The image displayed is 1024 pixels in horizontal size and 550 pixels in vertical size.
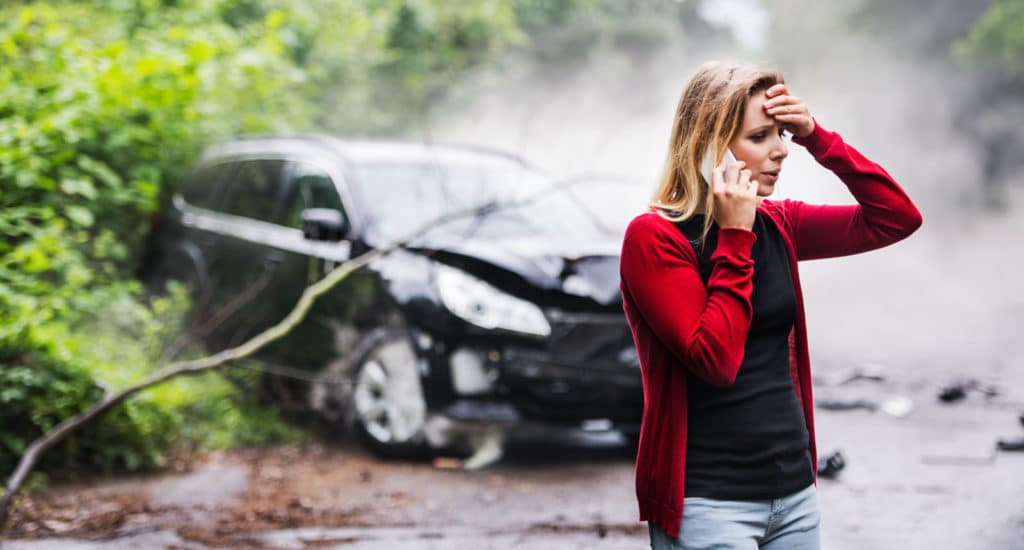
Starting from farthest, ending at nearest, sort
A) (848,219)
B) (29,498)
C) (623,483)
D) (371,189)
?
(371,189)
(623,483)
(29,498)
(848,219)

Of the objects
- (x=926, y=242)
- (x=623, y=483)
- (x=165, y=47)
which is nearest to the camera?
(x=623, y=483)

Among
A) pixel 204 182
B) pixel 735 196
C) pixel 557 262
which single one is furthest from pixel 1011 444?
pixel 204 182

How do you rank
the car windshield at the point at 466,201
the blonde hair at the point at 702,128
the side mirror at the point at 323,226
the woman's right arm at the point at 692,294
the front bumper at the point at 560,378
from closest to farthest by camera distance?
the woman's right arm at the point at 692,294 < the blonde hair at the point at 702,128 < the front bumper at the point at 560,378 < the side mirror at the point at 323,226 < the car windshield at the point at 466,201

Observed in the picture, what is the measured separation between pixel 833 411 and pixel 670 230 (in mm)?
5425

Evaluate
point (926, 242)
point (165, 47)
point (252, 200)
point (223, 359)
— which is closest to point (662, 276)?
point (223, 359)

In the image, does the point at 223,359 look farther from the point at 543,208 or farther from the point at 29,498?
the point at 543,208

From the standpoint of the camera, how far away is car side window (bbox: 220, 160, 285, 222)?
7906mm

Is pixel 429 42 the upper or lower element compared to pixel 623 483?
upper

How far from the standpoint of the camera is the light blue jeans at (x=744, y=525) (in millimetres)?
2238

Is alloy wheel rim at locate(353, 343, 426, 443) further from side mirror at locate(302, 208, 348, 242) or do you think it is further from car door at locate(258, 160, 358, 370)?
side mirror at locate(302, 208, 348, 242)

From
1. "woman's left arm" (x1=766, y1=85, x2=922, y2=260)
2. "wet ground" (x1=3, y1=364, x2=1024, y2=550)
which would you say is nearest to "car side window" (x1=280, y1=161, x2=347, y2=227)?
"wet ground" (x1=3, y1=364, x2=1024, y2=550)

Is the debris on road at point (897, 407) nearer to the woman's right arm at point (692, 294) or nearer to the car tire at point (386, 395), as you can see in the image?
the car tire at point (386, 395)

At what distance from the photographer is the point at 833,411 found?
7266mm

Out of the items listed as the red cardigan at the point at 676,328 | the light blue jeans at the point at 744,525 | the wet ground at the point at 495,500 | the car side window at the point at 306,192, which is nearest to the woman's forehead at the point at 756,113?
the red cardigan at the point at 676,328
